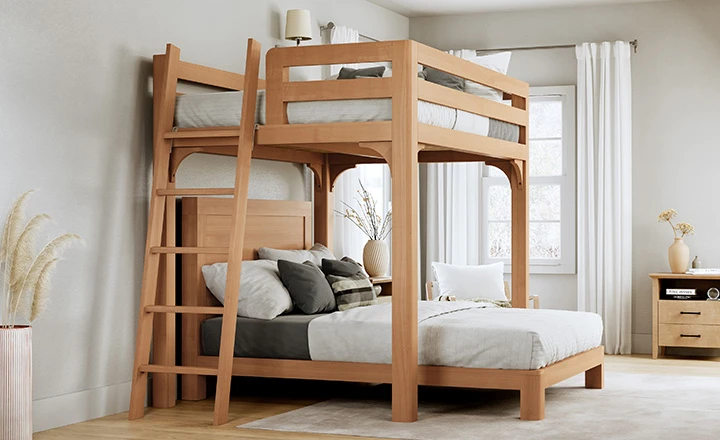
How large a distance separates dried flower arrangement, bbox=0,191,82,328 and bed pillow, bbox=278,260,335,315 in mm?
1496

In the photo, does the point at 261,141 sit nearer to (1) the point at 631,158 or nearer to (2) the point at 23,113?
(2) the point at 23,113

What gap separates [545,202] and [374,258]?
1762mm

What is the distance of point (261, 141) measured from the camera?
4762 millimetres

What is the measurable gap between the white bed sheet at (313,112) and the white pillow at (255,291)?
796mm

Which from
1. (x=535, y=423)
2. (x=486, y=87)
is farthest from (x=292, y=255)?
(x=535, y=423)

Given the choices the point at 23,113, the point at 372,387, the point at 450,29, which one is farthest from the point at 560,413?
the point at 450,29

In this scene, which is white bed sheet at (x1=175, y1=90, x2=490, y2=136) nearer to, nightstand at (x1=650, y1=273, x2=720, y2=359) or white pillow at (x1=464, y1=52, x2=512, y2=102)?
white pillow at (x1=464, y1=52, x2=512, y2=102)

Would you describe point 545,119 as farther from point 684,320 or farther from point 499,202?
point 684,320

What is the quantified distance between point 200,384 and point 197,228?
82cm

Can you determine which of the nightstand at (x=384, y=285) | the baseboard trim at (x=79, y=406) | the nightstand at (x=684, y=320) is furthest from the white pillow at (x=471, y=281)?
the baseboard trim at (x=79, y=406)

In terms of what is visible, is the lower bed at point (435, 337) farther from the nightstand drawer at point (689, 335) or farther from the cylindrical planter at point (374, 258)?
the nightstand drawer at point (689, 335)

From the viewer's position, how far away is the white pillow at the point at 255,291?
16.8 feet

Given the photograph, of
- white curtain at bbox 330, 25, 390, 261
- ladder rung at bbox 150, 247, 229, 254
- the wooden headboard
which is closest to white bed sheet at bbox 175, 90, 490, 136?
the wooden headboard

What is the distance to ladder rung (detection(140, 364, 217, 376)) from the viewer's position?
458cm
